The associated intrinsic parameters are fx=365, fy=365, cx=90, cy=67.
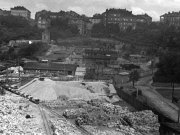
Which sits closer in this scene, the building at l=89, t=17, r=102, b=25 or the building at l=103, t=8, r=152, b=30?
the building at l=103, t=8, r=152, b=30

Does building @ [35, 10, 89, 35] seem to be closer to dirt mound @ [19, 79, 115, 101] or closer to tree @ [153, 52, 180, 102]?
tree @ [153, 52, 180, 102]

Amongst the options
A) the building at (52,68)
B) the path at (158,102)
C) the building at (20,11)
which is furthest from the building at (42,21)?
the path at (158,102)

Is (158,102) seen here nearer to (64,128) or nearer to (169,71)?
(169,71)

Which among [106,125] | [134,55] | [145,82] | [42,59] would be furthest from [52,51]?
[106,125]

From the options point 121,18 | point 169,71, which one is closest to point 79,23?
point 121,18

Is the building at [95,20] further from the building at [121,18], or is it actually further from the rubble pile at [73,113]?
the rubble pile at [73,113]

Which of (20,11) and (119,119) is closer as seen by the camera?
(119,119)

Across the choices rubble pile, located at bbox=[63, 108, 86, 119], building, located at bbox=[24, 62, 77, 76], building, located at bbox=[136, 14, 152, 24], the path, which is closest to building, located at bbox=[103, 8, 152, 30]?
building, located at bbox=[136, 14, 152, 24]
